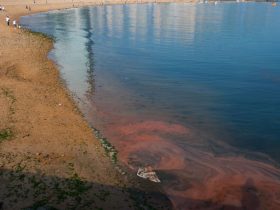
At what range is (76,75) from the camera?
130ft

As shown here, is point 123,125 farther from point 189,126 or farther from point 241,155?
point 241,155

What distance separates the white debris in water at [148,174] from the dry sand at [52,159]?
625 millimetres

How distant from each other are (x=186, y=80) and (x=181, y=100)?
720 cm

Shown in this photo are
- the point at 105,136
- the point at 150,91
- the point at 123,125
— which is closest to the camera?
the point at 105,136

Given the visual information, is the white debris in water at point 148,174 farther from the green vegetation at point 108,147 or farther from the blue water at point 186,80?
the blue water at point 186,80

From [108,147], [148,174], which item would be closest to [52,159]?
[108,147]

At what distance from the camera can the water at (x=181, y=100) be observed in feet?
74.4

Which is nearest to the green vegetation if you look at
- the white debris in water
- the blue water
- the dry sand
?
the dry sand

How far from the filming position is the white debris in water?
1948cm

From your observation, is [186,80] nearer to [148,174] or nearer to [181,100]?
[181,100]

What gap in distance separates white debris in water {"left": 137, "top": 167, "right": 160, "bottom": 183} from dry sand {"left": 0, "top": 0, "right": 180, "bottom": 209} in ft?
2.05

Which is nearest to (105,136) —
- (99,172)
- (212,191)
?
(99,172)

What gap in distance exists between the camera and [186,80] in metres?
40.2

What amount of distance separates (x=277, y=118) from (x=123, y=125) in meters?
12.9
